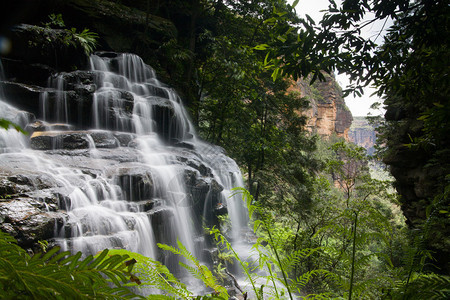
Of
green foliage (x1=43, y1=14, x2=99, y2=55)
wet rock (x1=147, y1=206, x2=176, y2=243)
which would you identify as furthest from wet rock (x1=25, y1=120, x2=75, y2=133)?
wet rock (x1=147, y1=206, x2=176, y2=243)

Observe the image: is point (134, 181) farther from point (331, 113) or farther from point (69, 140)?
point (331, 113)

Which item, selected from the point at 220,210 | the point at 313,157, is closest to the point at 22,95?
the point at 220,210

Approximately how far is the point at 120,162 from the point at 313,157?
9635 millimetres

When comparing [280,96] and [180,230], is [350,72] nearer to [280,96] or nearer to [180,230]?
[180,230]

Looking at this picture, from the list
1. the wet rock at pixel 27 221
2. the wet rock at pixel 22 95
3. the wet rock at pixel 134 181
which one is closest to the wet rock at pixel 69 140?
the wet rock at pixel 22 95

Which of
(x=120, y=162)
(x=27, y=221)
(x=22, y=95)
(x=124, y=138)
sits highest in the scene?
(x=22, y=95)

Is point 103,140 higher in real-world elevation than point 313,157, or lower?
higher

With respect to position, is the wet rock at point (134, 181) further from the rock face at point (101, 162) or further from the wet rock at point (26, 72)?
the wet rock at point (26, 72)

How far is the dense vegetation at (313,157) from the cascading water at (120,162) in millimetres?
1311

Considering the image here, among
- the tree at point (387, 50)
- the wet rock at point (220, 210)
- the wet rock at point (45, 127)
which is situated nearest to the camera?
the tree at point (387, 50)

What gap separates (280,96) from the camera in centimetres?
1214

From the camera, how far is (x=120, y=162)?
6109 millimetres

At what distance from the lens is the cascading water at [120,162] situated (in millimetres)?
4426

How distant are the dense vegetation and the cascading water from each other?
131cm
